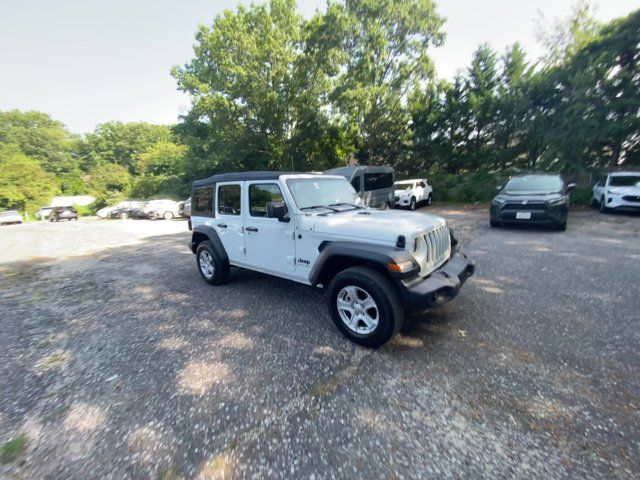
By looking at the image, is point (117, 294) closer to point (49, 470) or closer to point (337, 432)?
point (49, 470)

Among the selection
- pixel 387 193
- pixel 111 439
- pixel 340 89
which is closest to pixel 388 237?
pixel 111 439

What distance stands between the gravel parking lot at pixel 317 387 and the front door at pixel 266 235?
657 millimetres

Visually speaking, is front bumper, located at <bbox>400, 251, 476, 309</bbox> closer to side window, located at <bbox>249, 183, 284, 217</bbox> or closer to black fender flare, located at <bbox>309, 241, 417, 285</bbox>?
black fender flare, located at <bbox>309, 241, 417, 285</bbox>

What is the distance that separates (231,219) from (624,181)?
14.3 metres

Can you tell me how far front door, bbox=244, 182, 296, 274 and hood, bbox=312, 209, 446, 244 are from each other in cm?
54

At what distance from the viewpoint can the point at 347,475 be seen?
1.85m

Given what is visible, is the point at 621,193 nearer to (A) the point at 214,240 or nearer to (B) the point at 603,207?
(B) the point at 603,207

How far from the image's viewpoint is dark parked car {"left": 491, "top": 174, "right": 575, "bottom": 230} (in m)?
8.16

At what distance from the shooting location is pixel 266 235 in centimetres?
413

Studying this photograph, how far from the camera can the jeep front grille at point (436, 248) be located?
3.32m

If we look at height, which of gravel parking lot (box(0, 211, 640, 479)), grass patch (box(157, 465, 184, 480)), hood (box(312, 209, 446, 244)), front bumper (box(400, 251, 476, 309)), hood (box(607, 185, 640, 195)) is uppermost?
hood (box(607, 185, 640, 195))

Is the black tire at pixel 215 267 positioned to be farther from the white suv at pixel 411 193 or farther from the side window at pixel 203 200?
the white suv at pixel 411 193

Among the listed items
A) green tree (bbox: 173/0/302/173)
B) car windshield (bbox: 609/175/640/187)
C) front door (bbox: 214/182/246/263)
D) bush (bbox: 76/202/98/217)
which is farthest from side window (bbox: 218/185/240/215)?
bush (bbox: 76/202/98/217)

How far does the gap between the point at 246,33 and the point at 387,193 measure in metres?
18.9
